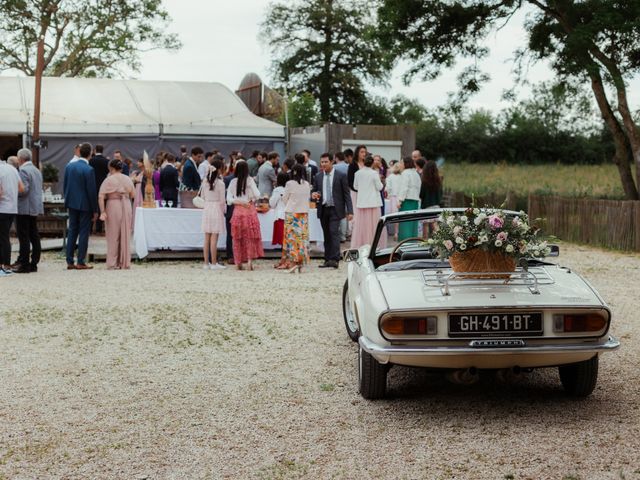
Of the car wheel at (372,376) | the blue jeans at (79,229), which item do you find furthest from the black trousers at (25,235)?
the car wheel at (372,376)

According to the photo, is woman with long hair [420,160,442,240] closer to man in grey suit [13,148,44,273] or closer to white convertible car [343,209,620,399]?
man in grey suit [13,148,44,273]

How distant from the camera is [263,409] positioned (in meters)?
6.30

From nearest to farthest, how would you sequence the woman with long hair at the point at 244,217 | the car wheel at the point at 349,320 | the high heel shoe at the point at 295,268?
the car wheel at the point at 349,320 < the woman with long hair at the point at 244,217 < the high heel shoe at the point at 295,268

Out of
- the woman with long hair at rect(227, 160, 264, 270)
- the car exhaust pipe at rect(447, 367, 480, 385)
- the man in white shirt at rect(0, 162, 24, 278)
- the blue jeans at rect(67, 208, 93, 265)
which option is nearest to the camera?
the car exhaust pipe at rect(447, 367, 480, 385)

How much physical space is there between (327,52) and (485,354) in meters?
48.4

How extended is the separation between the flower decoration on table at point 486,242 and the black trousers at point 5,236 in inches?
371

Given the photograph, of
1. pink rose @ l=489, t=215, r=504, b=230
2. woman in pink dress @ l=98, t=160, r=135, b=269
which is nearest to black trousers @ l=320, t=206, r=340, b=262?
woman in pink dress @ l=98, t=160, r=135, b=269

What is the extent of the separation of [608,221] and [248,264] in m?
8.63

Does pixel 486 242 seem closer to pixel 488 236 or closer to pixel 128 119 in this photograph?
pixel 488 236

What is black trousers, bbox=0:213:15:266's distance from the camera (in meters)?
14.0

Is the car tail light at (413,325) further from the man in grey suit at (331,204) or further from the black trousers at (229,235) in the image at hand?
the black trousers at (229,235)

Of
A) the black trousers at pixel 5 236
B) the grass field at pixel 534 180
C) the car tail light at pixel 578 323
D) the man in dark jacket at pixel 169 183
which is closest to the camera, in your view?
the car tail light at pixel 578 323

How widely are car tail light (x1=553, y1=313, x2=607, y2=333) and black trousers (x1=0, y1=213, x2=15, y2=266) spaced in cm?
1026

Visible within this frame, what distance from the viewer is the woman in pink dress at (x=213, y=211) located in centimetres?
1498
